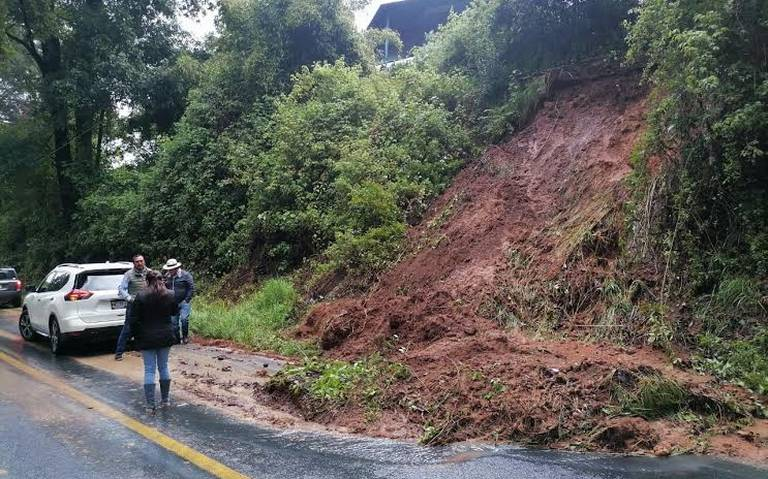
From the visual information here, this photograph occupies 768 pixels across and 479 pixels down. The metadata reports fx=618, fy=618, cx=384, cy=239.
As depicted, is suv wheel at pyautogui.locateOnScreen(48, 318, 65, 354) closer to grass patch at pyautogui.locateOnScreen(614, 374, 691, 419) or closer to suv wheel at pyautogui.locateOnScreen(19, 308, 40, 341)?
suv wheel at pyautogui.locateOnScreen(19, 308, 40, 341)

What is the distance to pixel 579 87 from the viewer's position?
44.2 feet

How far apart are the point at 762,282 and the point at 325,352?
594cm

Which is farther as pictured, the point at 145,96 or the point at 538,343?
the point at 145,96

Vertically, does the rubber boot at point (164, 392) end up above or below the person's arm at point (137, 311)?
below

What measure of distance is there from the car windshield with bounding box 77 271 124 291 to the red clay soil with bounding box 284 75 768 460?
11.9 ft

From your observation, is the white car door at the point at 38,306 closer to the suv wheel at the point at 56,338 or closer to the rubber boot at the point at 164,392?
the suv wheel at the point at 56,338

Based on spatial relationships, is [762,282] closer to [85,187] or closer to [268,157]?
[268,157]

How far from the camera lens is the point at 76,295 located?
10836 millimetres

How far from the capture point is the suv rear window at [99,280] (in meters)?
11.0

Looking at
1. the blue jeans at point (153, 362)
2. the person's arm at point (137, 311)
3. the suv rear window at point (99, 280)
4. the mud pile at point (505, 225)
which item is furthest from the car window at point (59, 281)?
the blue jeans at point (153, 362)

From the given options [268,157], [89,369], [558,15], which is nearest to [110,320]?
[89,369]

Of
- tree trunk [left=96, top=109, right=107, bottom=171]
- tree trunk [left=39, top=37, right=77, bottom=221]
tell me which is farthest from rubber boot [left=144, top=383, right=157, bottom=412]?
tree trunk [left=96, top=109, right=107, bottom=171]

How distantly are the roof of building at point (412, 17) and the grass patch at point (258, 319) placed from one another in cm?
2002

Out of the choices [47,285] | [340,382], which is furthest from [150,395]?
[47,285]
